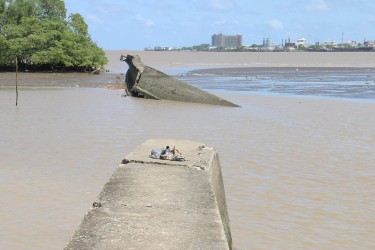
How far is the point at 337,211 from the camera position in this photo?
7.21 m

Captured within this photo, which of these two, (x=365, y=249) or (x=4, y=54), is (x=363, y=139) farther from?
(x=4, y=54)

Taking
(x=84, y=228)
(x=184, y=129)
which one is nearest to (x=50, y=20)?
(x=184, y=129)

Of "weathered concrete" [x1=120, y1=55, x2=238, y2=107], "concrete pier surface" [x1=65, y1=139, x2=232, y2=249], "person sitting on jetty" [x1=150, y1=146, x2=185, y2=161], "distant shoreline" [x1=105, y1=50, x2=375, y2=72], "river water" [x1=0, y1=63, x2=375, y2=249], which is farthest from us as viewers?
"distant shoreline" [x1=105, y1=50, x2=375, y2=72]

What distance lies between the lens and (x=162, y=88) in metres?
22.4

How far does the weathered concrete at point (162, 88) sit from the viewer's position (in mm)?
20969

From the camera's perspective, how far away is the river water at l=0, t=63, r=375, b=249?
6500mm

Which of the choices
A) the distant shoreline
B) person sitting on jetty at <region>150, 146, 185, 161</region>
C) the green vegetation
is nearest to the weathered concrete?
person sitting on jetty at <region>150, 146, 185, 161</region>

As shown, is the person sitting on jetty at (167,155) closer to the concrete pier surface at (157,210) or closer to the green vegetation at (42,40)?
the concrete pier surface at (157,210)

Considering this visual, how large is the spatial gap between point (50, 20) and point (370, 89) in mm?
26500

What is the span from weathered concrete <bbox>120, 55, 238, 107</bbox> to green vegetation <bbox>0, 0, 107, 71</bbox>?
19164 mm

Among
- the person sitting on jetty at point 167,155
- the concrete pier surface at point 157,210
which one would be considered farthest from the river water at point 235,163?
the person sitting on jetty at point 167,155

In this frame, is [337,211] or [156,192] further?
[337,211]

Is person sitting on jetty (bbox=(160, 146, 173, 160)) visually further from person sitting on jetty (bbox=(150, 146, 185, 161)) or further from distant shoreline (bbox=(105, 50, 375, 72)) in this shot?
distant shoreline (bbox=(105, 50, 375, 72))

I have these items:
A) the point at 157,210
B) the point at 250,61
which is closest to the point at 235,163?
the point at 157,210
